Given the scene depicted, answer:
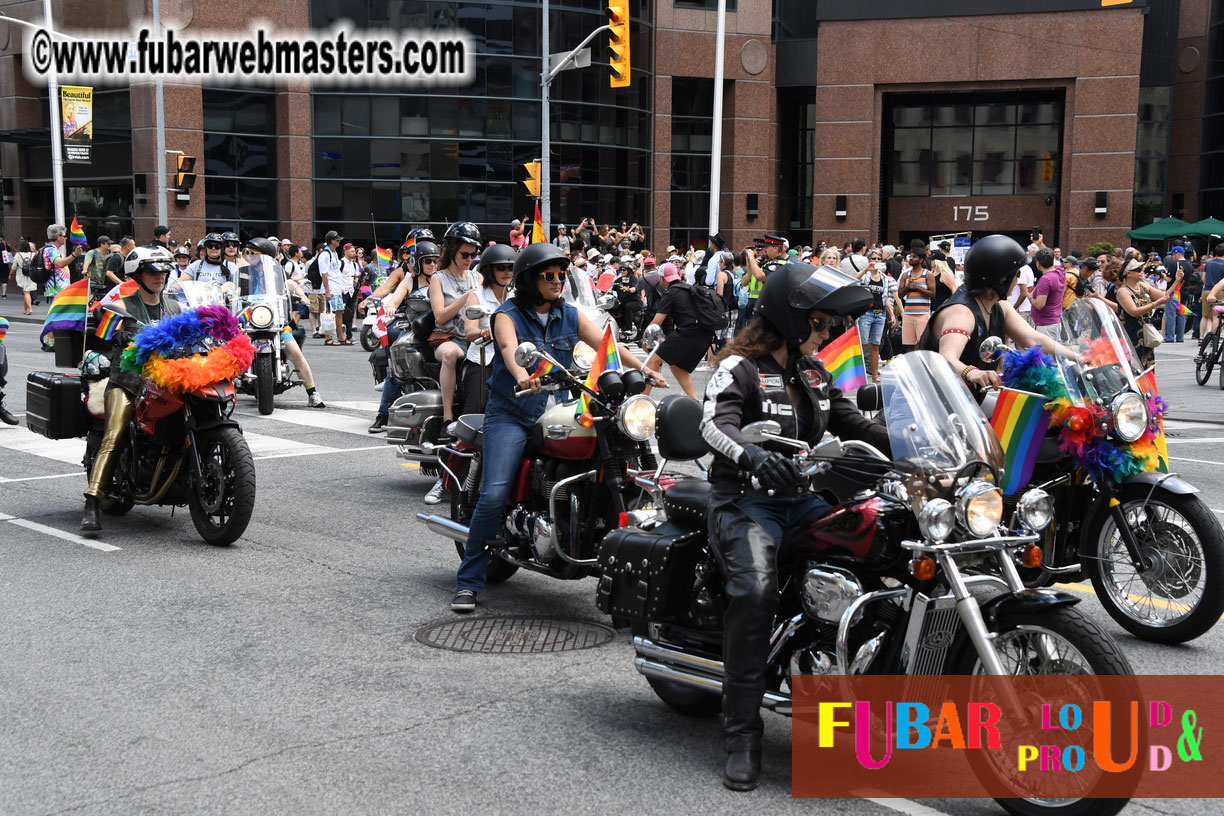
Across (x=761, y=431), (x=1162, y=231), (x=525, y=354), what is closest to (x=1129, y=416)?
(x=761, y=431)

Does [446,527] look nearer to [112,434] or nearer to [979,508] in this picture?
[112,434]

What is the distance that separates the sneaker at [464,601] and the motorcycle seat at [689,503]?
2000mm

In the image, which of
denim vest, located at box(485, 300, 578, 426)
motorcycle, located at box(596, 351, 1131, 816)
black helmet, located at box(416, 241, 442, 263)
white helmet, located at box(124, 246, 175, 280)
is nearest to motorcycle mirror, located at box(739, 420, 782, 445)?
motorcycle, located at box(596, 351, 1131, 816)

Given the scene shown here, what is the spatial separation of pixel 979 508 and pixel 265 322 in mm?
11975

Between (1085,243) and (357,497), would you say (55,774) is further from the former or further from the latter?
(1085,243)

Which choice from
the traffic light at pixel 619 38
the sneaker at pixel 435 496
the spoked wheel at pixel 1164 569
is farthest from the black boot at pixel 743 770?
the traffic light at pixel 619 38

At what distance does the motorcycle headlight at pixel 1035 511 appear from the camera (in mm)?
4145

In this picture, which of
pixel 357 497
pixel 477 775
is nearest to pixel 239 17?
pixel 357 497

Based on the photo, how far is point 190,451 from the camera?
27.6ft

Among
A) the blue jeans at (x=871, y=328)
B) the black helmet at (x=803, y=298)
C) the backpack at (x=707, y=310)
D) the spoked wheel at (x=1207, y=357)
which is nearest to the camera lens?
the black helmet at (x=803, y=298)

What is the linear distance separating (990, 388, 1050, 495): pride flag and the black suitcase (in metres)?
6.26

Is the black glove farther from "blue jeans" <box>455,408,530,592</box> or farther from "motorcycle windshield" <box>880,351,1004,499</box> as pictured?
"blue jeans" <box>455,408,530,592</box>

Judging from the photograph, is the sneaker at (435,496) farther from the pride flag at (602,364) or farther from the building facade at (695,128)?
the building facade at (695,128)

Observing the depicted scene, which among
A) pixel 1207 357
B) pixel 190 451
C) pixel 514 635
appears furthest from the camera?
pixel 1207 357
